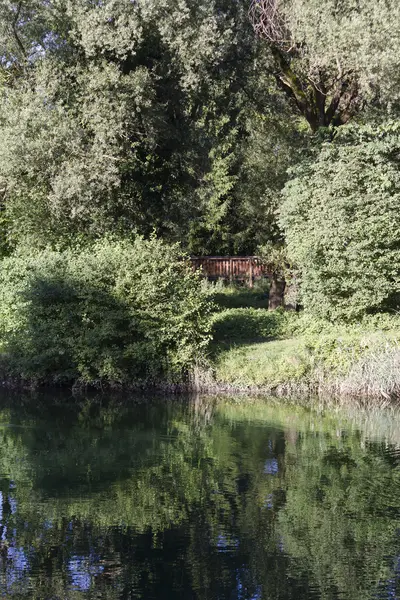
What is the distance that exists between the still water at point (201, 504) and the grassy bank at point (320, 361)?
894 mm

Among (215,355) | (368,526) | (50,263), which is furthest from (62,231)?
(368,526)

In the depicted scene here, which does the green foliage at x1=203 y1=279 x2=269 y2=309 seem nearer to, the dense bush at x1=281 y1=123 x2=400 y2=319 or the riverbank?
the dense bush at x1=281 y1=123 x2=400 y2=319

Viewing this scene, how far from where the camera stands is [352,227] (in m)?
22.5

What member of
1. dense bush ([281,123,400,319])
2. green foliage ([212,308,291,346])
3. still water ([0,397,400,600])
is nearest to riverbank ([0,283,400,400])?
green foliage ([212,308,291,346])

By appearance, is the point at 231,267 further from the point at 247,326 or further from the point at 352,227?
the point at 352,227

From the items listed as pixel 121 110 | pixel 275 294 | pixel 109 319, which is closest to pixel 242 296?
pixel 275 294

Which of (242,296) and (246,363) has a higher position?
(242,296)

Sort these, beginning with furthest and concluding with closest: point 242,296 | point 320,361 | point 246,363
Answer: point 242,296
point 246,363
point 320,361

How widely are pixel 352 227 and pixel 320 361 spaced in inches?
172

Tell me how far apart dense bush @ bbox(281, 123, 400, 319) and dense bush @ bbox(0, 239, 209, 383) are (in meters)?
3.51

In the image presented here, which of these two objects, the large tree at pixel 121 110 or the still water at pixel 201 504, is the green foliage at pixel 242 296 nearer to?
the large tree at pixel 121 110

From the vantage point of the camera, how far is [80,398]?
20719mm

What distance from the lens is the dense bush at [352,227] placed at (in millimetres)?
22328

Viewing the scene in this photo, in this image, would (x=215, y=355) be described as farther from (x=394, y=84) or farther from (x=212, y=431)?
(x=394, y=84)
